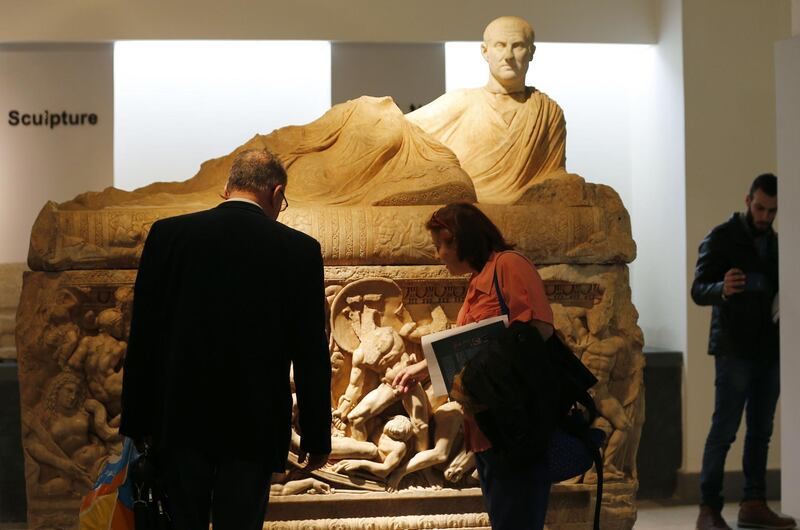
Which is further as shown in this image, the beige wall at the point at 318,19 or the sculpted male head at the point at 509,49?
the beige wall at the point at 318,19

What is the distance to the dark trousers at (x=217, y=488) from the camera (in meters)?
3.32

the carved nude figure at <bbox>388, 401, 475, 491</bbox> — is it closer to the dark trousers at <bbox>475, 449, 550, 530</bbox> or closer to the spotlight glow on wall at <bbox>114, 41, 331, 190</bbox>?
the dark trousers at <bbox>475, 449, 550, 530</bbox>

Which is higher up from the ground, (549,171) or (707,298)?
(549,171)

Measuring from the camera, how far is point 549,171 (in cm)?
655

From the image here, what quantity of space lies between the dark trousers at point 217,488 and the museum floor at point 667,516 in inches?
140

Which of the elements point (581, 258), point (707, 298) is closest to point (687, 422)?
point (707, 298)

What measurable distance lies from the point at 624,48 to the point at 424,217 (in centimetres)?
350

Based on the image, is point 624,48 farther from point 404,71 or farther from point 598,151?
point 404,71

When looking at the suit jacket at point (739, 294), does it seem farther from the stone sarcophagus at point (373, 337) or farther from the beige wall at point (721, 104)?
the beige wall at point (721, 104)

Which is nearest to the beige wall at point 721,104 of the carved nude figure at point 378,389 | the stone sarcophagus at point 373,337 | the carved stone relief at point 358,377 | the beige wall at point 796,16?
the stone sarcophagus at point 373,337

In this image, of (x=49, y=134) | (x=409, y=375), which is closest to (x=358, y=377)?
(x=409, y=375)

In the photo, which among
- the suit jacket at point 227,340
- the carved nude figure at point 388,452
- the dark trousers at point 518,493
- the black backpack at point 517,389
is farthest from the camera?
the carved nude figure at point 388,452

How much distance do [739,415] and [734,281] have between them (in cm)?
75

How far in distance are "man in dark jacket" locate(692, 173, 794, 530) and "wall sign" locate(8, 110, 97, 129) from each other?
4.45 metres
